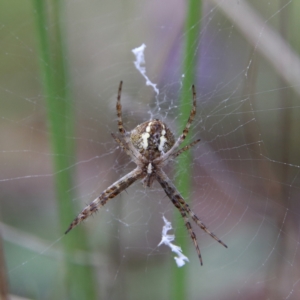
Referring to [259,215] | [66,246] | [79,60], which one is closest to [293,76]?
[259,215]

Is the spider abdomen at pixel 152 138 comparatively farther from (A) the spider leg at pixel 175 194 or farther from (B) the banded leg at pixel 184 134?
(A) the spider leg at pixel 175 194

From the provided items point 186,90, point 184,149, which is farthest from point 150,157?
point 186,90

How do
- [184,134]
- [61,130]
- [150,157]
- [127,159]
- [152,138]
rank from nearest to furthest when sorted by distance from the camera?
[61,130], [184,134], [152,138], [150,157], [127,159]

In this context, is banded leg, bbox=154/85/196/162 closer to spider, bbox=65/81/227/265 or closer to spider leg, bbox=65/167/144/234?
spider, bbox=65/81/227/265

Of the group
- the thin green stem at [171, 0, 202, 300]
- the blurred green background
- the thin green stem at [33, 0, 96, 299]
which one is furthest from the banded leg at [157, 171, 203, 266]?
the thin green stem at [33, 0, 96, 299]

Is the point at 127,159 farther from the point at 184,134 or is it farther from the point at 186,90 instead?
the point at 186,90

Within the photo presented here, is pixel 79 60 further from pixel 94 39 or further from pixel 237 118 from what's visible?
pixel 237 118
